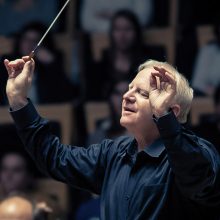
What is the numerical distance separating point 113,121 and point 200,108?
536mm

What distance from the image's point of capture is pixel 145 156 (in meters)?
3.20

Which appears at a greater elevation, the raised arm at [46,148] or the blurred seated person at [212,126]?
the raised arm at [46,148]

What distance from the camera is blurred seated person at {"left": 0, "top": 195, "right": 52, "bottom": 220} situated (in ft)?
13.4

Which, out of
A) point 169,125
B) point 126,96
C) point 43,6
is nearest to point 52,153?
point 126,96

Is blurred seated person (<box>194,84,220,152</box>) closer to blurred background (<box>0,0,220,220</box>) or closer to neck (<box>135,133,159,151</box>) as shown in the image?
blurred background (<box>0,0,220,220</box>)

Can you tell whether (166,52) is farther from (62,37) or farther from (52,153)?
(52,153)

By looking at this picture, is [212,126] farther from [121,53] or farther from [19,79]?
[19,79]

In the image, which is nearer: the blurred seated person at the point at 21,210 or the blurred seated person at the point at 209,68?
the blurred seated person at the point at 21,210

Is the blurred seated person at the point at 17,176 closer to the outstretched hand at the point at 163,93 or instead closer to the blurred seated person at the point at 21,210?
the blurred seated person at the point at 21,210

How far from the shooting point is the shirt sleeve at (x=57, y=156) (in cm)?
338

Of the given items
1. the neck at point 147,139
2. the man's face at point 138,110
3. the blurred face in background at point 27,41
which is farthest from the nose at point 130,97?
the blurred face in background at point 27,41

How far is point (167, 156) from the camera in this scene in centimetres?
312

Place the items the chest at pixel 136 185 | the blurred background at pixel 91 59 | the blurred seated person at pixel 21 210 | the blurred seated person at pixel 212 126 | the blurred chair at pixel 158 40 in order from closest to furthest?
the chest at pixel 136 185 → the blurred seated person at pixel 21 210 → the blurred seated person at pixel 212 126 → the blurred background at pixel 91 59 → the blurred chair at pixel 158 40

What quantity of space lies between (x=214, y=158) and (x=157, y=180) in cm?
20
